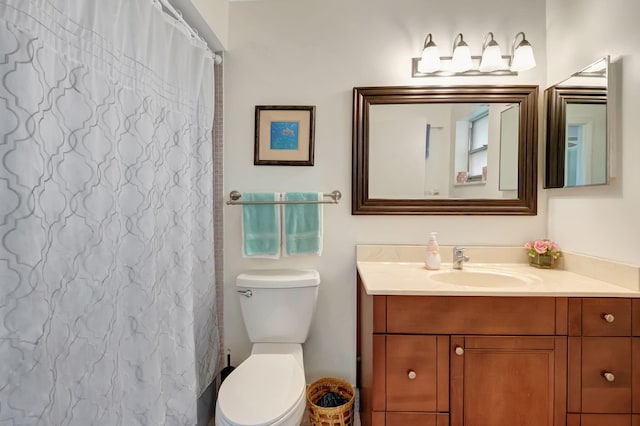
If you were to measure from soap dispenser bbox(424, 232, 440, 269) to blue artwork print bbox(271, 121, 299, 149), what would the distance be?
909mm

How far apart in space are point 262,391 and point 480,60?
6.50 feet

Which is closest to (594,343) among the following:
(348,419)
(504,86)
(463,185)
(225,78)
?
(463,185)

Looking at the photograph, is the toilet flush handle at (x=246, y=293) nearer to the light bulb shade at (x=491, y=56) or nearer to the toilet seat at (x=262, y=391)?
the toilet seat at (x=262, y=391)

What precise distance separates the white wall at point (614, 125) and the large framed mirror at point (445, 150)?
0.19m

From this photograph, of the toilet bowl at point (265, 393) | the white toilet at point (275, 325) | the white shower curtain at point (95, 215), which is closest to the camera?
the white shower curtain at point (95, 215)

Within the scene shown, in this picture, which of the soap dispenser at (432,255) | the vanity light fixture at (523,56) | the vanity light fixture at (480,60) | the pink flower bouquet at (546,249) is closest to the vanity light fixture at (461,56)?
the vanity light fixture at (480,60)

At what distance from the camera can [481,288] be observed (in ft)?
4.33

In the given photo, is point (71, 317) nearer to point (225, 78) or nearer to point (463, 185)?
point (225, 78)

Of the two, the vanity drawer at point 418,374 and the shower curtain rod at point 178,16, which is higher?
the shower curtain rod at point 178,16

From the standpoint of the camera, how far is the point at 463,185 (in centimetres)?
174

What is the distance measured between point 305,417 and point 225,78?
1.95 metres

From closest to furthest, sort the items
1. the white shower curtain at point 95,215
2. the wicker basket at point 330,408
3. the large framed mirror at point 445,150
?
1. the white shower curtain at point 95,215
2. the wicker basket at point 330,408
3. the large framed mirror at point 445,150

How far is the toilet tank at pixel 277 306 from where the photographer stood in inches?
63.4

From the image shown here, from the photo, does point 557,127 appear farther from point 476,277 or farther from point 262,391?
point 262,391
